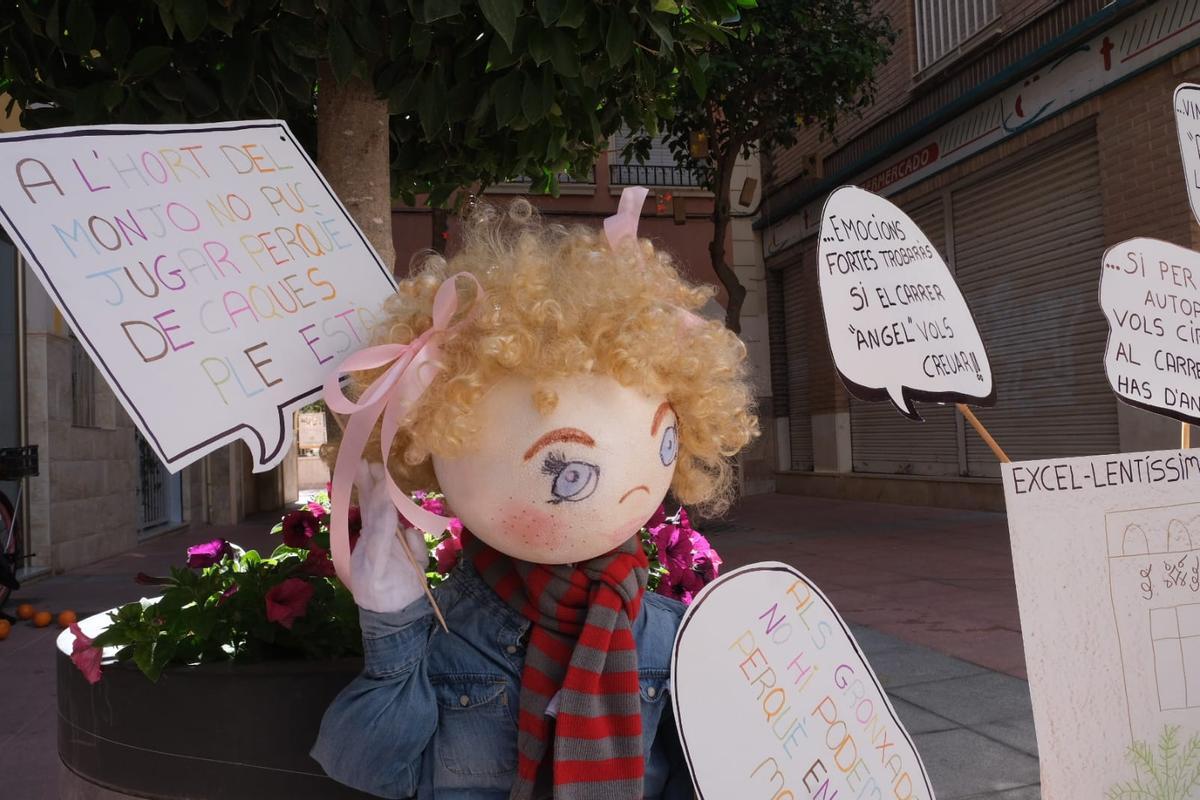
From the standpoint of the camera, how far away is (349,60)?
203 cm

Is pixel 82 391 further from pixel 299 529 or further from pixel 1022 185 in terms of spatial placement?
pixel 1022 185

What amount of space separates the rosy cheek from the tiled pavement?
2180 mm

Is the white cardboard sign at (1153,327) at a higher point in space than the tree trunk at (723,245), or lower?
lower

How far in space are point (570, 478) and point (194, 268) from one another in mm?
632

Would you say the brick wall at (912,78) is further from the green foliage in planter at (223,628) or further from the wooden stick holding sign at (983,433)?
the green foliage in planter at (223,628)

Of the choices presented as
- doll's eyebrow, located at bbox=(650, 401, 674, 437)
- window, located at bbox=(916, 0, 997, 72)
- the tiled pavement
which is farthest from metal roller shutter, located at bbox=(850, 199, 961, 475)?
doll's eyebrow, located at bbox=(650, 401, 674, 437)

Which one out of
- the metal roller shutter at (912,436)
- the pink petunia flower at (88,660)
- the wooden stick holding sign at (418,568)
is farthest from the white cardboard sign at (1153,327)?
the metal roller shutter at (912,436)

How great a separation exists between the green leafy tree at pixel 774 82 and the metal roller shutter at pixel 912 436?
5.60 ft

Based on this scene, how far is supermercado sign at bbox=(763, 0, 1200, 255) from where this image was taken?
7.54 meters

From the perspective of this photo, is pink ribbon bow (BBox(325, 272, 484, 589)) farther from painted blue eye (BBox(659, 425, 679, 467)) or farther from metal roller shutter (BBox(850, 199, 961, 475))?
metal roller shutter (BBox(850, 199, 961, 475))

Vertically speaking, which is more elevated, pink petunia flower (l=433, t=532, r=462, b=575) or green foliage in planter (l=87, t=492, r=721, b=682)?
pink petunia flower (l=433, t=532, r=462, b=575)

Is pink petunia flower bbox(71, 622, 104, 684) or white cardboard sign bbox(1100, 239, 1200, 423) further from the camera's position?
white cardboard sign bbox(1100, 239, 1200, 423)

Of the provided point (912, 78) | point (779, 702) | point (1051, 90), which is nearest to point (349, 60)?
point (779, 702)

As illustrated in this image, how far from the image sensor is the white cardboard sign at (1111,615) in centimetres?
193
